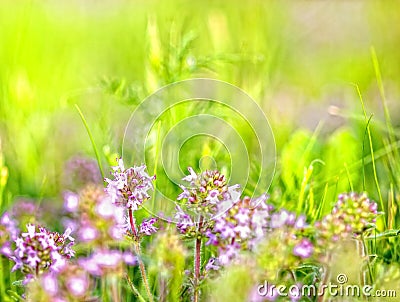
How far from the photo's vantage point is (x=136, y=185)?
149 centimetres

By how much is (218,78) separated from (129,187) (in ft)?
6.27

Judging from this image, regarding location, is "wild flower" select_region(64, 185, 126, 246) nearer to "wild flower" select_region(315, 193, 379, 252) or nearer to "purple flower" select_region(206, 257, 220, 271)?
"purple flower" select_region(206, 257, 220, 271)

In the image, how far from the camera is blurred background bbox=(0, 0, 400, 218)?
2311mm

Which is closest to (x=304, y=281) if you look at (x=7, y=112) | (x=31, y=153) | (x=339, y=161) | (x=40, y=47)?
(x=339, y=161)

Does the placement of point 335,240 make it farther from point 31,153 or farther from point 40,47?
point 40,47

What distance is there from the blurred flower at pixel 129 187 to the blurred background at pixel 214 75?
51cm

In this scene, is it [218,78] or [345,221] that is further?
[218,78]

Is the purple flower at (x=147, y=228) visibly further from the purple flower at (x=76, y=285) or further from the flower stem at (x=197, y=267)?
the purple flower at (x=76, y=285)

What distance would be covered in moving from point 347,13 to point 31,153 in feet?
9.88

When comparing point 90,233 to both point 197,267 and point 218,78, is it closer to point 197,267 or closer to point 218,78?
point 197,267

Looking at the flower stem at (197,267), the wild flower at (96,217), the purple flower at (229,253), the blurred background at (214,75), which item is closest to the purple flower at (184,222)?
the flower stem at (197,267)

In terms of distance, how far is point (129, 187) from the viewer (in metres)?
1.49

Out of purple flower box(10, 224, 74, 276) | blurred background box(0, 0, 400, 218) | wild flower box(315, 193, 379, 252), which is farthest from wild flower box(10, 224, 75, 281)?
blurred background box(0, 0, 400, 218)

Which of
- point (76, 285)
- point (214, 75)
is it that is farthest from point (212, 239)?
point (214, 75)
